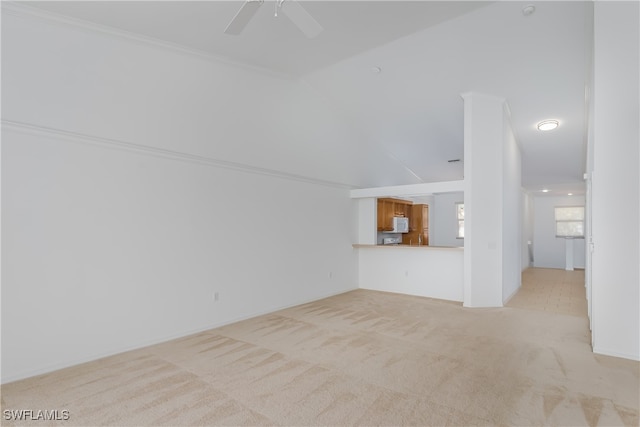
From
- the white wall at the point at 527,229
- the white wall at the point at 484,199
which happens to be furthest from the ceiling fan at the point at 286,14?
the white wall at the point at 527,229

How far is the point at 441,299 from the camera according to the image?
6062 millimetres

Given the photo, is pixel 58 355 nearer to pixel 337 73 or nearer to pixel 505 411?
pixel 505 411

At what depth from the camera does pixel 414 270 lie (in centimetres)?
647

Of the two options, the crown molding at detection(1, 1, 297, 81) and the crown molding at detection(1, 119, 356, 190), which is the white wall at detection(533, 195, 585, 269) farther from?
the crown molding at detection(1, 1, 297, 81)

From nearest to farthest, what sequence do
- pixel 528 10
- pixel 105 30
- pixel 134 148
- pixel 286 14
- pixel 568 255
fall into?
pixel 286 14
pixel 105 30
pixel 528 10
pixel 134 148
pixel 568 255

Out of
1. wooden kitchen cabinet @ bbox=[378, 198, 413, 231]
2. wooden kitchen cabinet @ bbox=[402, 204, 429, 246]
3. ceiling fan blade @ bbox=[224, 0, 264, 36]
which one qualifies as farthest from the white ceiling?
wooden kitchen cabinet @ bbox=[402, 204, 429, 246]

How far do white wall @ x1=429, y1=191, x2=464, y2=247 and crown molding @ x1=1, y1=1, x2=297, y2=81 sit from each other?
7514 millimetres

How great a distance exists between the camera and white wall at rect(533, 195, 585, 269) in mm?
10922

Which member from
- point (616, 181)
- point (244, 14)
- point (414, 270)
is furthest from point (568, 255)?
point (244, 14)

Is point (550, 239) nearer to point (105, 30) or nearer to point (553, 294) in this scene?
point (553, 294)

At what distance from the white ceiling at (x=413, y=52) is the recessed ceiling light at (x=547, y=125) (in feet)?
0.40

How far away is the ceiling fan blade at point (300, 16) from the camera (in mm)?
2387

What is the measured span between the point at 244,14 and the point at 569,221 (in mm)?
12613

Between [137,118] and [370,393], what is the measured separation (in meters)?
3.58
